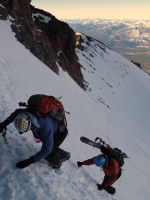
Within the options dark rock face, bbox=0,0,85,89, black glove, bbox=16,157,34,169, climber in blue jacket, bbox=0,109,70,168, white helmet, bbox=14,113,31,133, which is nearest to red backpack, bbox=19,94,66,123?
climber in blue jacket, bbox=0,109,70,168

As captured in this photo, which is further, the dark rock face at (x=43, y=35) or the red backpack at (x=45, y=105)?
the dark rock face at (x=43, y=35)

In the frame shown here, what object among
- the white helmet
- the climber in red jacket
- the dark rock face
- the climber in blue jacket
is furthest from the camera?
the dark rock face

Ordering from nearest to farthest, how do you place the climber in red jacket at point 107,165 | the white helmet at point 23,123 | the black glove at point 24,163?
the white helmet at point 23,123 < the black glove at point 24,163 < the climber in red jacket at point 107,165

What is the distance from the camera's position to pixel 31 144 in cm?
909

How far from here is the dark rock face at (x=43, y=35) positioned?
1273 inches

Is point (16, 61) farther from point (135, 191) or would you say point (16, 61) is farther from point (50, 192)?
point (50, 192)

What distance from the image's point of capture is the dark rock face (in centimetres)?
3234

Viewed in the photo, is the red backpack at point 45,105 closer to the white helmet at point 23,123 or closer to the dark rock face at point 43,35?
the white helmet at point 23,123

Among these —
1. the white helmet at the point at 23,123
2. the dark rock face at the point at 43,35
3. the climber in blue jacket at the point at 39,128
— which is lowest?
the dark rock face at the point at 43,35

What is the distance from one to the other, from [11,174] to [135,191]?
1101 centimetres

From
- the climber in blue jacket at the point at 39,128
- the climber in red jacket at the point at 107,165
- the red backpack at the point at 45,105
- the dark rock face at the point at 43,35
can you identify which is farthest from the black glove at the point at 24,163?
the dark rock face at the point at 43,35

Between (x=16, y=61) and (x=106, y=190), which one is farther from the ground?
→ (x=16, y=61)

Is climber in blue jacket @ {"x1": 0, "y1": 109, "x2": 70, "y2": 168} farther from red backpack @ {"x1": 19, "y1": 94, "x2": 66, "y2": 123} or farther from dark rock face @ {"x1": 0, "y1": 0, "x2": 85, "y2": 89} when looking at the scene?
dark rock face @ {"x1": 0, "y1": 0, "x2": 85, "y2": 89}

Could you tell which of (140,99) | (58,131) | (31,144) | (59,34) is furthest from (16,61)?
(140,99)
